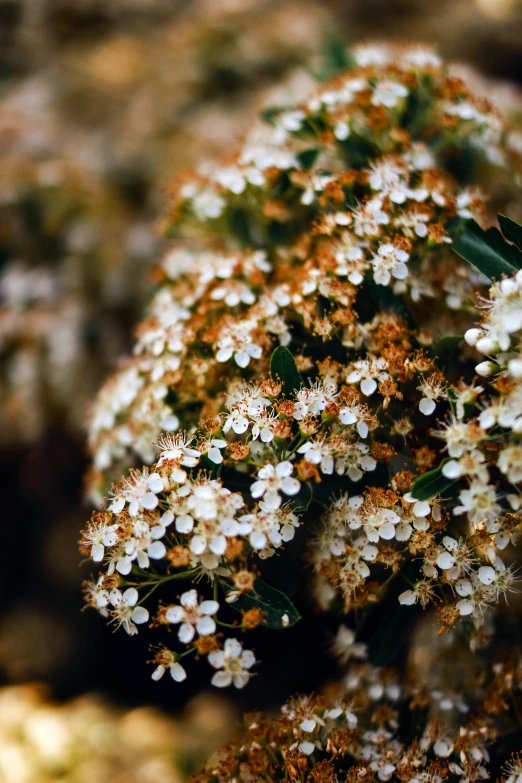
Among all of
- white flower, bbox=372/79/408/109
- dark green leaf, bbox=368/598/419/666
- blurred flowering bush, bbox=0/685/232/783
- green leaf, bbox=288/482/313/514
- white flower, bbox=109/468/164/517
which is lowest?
blurred flowering bush, bbox=0/685/232/783

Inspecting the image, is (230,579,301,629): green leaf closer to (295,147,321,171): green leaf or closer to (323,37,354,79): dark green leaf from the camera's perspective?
(295,147,321,171): green leaf

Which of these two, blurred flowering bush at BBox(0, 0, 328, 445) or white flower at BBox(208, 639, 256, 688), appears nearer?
white flower at BBox(208, 639, 256, 688)

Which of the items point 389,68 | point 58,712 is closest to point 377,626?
point 58,712

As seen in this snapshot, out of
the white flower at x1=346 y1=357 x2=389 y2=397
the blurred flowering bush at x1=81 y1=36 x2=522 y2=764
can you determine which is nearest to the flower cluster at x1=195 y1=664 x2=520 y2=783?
the blurred flowering bush at x1=81 y1=36 x2=522 y2=764

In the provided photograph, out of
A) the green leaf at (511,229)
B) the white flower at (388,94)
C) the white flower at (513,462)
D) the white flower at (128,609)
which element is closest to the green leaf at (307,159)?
the white flower at (388,94)

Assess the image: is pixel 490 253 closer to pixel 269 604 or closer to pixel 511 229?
pixel 511 229

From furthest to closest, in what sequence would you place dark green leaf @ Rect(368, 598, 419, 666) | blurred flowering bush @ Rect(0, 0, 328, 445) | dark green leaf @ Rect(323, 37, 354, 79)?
blurred flowering bush @ Rect(0, 0, 328, 445) → dark green leaf @ Rect(323, 37, 354, 79) → dark green leaf @ Rect(368, 598, 419, 666)

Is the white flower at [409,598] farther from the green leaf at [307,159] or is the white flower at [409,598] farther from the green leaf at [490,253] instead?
the green leaf at [307,159]
